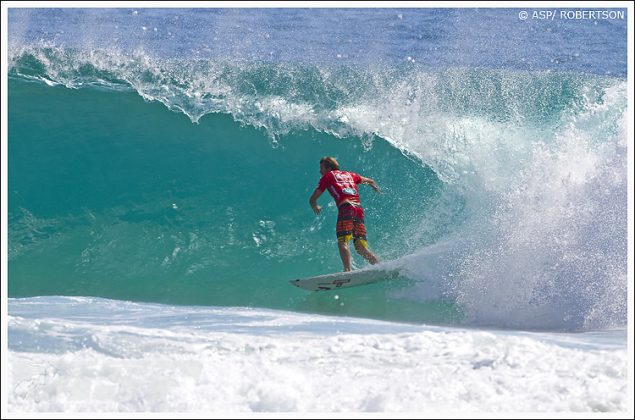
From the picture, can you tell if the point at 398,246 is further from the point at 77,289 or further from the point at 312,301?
the point at 77,289

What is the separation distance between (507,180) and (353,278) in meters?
2.75

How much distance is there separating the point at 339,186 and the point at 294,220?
1.51 m

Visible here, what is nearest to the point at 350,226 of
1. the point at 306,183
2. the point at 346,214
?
the point at 346,214

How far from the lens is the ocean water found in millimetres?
4336

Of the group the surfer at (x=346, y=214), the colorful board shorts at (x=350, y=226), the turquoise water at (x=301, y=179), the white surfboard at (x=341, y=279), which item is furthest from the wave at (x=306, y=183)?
the colorful board shorts at (x=350, y=226)

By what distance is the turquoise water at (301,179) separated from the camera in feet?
22.3

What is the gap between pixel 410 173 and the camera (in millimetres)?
9109

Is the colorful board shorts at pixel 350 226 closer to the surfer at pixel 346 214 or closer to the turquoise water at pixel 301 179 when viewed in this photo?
the surfer at pixel 346 214

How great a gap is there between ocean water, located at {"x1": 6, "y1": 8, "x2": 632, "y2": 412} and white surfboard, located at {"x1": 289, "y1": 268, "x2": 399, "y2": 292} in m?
0.16

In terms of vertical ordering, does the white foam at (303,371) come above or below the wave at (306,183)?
below

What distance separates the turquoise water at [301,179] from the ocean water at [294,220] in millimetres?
26

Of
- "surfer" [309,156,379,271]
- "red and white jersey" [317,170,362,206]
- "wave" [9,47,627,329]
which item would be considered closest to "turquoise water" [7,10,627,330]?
"wave" [9,47,627,329]

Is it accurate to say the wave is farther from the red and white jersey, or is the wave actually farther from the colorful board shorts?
the red and white jersey

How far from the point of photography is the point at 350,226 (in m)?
7.27
